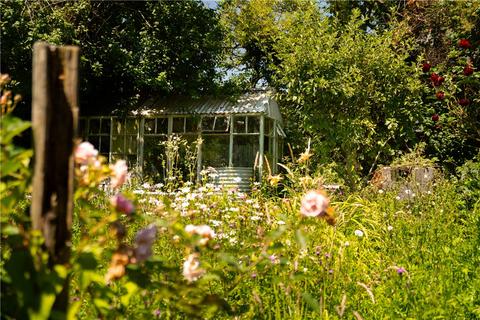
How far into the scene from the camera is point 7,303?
1.10 metres

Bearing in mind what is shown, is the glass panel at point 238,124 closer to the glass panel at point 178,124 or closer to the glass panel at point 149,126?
the glass panel at point 178,124

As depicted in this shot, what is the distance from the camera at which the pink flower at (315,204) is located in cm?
149

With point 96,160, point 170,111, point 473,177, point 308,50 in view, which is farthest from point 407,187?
point 170,111

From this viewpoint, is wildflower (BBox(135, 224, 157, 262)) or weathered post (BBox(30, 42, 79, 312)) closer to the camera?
weathered post (BBox(30, 42, 79, 312))

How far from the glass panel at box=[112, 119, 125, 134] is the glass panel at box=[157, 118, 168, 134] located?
1.31 meters

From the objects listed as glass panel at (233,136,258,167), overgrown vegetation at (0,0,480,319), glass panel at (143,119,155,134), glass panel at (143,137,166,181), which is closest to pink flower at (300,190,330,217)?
overgrown vegetation at (0,0,480,319)

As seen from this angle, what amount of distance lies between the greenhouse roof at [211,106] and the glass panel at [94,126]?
168 cm

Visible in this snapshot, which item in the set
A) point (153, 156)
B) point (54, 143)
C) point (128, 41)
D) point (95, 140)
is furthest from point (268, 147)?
point (54, 143)

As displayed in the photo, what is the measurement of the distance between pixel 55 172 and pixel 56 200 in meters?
0.07

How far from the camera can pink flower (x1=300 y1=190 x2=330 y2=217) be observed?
1488mm

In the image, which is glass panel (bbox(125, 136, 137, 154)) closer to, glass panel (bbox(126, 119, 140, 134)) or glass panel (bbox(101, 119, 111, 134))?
glass panel (bbox(126, 119, 140, 134))

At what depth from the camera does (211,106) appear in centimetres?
1491

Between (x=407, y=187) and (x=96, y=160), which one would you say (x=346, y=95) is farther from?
(x=96, y=160)

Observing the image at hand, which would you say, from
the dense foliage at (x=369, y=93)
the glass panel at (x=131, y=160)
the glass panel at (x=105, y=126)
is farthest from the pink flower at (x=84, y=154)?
the glass panel at (x=105, y=126)
